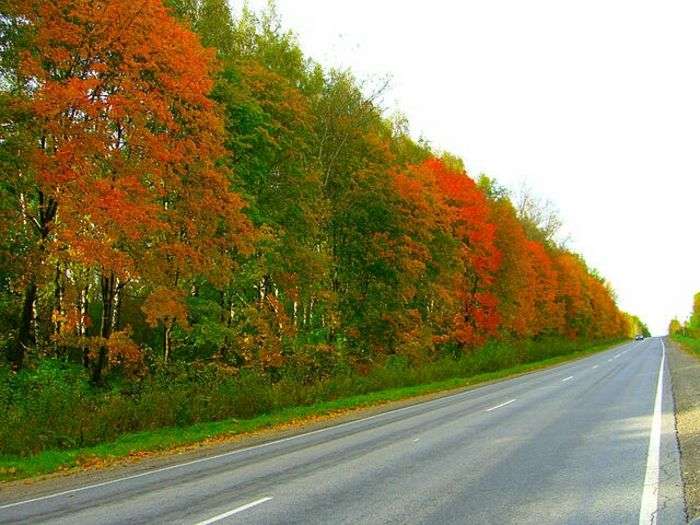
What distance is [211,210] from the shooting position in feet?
68.1

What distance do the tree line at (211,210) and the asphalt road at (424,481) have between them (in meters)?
8.63

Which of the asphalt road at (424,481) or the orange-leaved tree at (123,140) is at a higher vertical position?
the orange-leaved tree at (123,140)

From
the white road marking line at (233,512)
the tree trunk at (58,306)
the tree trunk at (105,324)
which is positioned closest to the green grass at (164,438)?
the tree trunk at (105,324)

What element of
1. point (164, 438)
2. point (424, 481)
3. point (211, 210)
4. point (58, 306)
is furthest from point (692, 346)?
point (424, 481)

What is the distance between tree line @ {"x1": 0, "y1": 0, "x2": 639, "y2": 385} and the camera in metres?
16.6

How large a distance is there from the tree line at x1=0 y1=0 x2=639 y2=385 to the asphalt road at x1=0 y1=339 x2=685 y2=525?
8633mm

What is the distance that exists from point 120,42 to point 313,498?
1484cm

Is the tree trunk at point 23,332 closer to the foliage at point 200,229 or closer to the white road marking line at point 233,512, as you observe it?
the foliage at point 200,229

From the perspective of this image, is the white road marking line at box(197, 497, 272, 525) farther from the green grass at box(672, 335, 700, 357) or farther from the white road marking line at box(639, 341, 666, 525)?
the green grass at box(672, 335, 700, 357)

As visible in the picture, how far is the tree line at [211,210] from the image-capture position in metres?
16.6

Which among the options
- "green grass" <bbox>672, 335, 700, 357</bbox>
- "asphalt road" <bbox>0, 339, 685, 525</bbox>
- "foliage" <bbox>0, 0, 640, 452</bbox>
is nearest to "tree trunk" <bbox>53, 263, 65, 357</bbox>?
"foliage" <bbox>0, 0, 640, 452</bbox>

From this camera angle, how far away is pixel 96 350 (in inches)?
735

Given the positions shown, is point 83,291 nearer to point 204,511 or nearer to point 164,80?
point 164,80

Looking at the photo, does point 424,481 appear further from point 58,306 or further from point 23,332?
point 58,306
